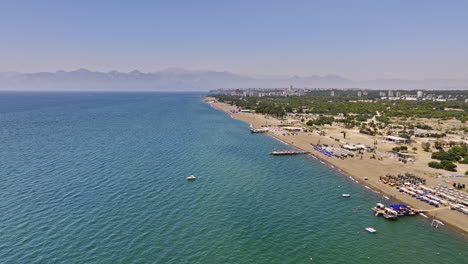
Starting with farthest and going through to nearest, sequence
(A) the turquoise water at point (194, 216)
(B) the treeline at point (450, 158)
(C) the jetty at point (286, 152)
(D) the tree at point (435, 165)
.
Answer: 1. (C) the jetty at point (286, 152)
2. (D) the tree at point (435, 165)
3. (B) the treeline at point (450, 158)
4. (A) the turquoise water at point (194, 216)

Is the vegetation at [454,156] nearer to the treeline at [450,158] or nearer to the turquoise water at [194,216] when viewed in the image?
the treeline at [450,158]

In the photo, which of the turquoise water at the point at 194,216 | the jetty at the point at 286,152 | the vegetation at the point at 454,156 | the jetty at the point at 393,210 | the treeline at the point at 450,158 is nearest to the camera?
→ the turquoise water at the point at 194,216

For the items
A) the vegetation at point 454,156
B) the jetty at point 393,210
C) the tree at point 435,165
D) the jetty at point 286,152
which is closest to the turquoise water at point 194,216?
the jetty at point 393,210

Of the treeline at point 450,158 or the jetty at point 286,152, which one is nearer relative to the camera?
the treeline at point 450,158

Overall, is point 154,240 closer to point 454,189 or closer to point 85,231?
point 85,231

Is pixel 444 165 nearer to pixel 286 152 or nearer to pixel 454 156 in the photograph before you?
pixel 454 156

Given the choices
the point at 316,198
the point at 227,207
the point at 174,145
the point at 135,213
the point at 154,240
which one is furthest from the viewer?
the point at 174,145

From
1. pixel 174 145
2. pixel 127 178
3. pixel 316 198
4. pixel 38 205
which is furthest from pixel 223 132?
pixel 38 205

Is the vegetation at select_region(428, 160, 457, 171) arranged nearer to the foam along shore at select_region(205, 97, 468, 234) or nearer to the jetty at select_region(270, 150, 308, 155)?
the foam along shore at select_region(205, 97, 468, 234)
